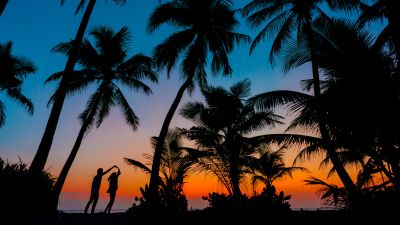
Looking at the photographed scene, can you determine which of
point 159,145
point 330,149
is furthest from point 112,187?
point 330,149

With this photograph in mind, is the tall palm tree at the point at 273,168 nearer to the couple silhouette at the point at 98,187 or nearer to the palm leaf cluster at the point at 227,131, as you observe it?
the palm leaf cluster at the point at 227,131

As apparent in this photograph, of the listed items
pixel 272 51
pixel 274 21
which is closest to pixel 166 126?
pixel 272 51

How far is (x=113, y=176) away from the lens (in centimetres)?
1174

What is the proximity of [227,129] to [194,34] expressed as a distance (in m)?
5.26

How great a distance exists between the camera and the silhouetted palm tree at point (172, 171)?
10.1 m

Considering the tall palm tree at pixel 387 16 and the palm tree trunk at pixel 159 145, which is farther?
the palm tree trunk at pixel 159 145

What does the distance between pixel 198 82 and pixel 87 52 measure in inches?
252

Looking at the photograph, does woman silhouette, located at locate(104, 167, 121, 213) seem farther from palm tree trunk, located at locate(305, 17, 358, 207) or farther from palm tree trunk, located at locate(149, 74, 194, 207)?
palm tree trunk, located at locate(305, 17, 358, 207)

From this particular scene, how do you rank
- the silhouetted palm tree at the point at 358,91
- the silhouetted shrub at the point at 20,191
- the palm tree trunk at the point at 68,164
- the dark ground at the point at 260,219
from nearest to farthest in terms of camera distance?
the dark ground at the point at 260,219
the silhouetted palm tree at the point at 358,91
the silhouetted shrub at the point at 20,191
the palm tree trunk at the point at 68,164

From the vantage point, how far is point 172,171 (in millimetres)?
14195

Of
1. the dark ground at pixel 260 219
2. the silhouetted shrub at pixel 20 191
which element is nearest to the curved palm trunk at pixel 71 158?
the silhouetted shrub at pixel 20 191

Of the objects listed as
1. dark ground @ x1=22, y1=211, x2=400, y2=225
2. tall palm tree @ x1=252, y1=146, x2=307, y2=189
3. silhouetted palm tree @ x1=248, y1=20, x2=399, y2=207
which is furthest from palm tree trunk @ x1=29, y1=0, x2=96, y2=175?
tall palm tree @ x1=252, y1=146, x2=307, y2=189

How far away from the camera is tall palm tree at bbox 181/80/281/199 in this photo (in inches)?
616

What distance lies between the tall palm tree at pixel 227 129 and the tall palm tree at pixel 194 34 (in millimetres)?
2170
